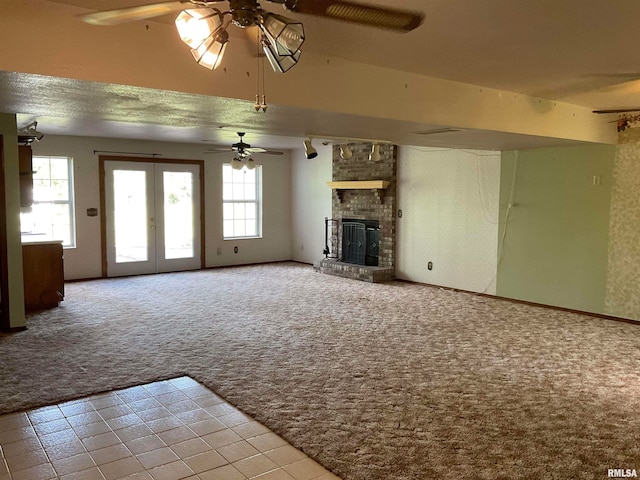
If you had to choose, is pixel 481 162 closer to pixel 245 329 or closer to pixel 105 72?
pixel 245 329

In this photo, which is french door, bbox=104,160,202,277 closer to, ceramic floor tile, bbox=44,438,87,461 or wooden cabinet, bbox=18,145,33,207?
wooden cabinet, bbox=18,145,33,207

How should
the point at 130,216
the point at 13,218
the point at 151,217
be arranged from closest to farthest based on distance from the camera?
the point at 13,218, the point at 130,216, the point at 151,217

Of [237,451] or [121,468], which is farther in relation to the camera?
[237,451]

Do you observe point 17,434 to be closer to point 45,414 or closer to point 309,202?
point 45,414

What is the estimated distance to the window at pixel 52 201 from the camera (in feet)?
25.2

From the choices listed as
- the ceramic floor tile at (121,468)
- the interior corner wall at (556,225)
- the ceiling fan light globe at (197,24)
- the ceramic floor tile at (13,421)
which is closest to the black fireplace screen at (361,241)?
the interior corner wall at (556,225)

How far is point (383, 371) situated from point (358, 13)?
2.79 metres

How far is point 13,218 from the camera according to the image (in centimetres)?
495

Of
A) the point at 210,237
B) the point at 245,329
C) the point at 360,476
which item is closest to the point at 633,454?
the point at 360,476

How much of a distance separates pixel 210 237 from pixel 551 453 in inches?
298

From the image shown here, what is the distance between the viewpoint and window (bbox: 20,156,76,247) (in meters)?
7.68

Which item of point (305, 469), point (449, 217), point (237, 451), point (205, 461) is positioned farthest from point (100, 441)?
point (449, 217)

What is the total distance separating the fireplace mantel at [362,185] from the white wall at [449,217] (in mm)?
299

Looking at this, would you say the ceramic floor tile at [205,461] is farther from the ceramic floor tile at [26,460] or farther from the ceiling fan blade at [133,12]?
the ceiling fan blade at [133,12]
